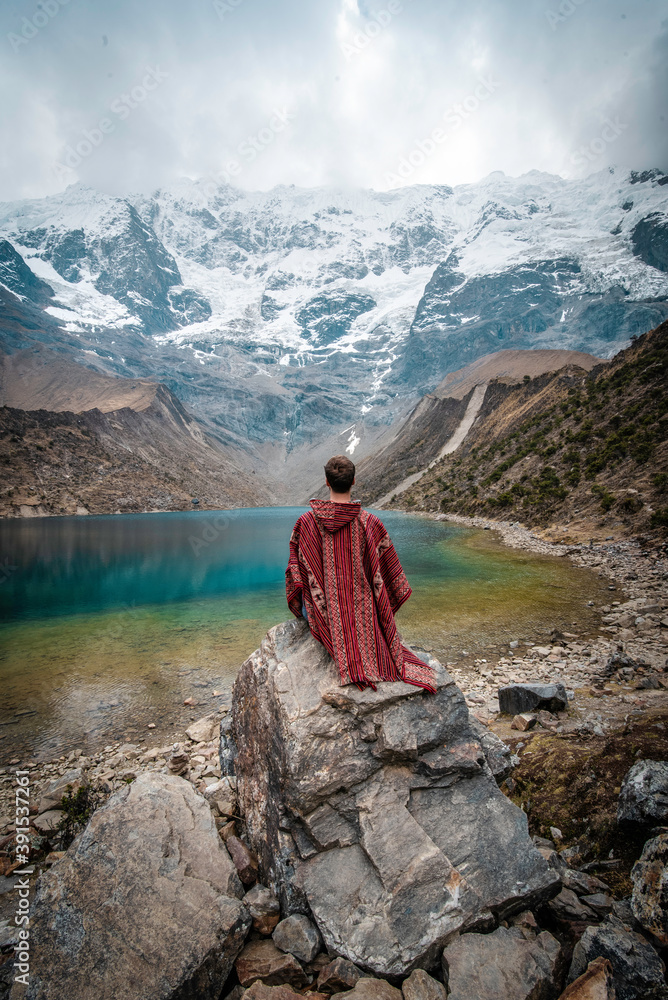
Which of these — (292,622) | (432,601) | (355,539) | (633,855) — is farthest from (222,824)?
(432,601)

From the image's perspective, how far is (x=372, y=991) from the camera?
2.89m

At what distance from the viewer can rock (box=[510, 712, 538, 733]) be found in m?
6.68

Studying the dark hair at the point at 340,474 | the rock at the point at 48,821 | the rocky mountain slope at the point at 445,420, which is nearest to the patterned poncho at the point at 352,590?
the dark hair at the point at 340,474

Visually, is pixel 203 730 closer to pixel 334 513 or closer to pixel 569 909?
pixel 334 513

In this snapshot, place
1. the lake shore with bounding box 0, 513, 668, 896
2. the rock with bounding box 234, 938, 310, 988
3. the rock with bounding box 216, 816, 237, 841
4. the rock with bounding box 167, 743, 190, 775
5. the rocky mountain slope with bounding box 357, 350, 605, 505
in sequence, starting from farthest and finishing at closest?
1. the rocky mountain slope with bounding box 357, 350, 605, 505
2. the rock with bounding box 167, 743, 190, 775
3. the lake shore with bounding box 0, 513, 668, 896
4. the rock with bounding box 216, 816, 237, 841
5. the rock with bounding box 234, 938, 310, 988

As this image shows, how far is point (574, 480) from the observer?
32.6 m

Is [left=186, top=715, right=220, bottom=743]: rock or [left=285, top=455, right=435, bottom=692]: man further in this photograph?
[left=186, top=715, right=220, bottom=743]: rock

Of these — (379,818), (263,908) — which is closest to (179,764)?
(263,908)

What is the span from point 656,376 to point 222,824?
3937 cm

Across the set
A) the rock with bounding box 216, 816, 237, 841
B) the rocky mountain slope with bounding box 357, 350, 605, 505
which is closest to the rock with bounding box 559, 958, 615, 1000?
the rock with bounding box 216, 816, 237, 841

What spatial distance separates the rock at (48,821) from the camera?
5629 mm

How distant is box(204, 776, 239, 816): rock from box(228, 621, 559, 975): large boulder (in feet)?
1.27

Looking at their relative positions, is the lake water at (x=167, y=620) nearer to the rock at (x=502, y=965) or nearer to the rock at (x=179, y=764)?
the rock at (x=179, y=764)

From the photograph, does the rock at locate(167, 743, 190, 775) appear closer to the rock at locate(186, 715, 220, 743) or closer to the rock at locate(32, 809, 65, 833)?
the rock at locate(186, 715, 220, 743)
